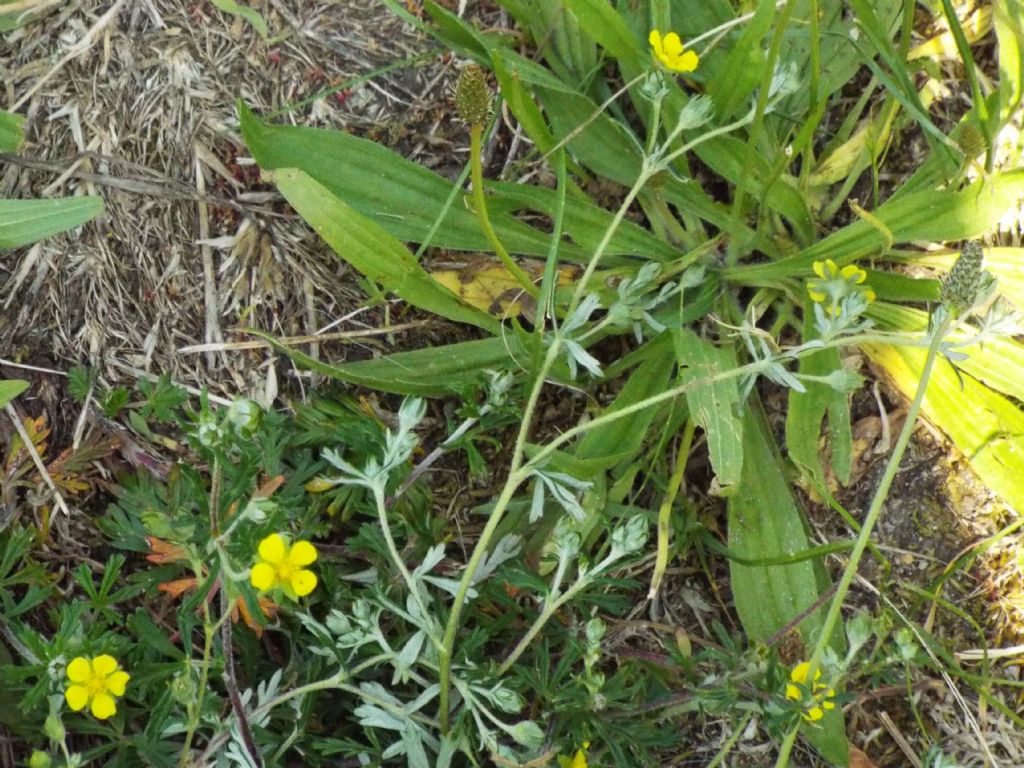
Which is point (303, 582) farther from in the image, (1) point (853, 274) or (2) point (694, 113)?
(1) point (853, 274)

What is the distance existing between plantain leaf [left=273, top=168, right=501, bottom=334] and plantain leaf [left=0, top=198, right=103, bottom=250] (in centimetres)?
36

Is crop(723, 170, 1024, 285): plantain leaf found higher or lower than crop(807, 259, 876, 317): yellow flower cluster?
lower

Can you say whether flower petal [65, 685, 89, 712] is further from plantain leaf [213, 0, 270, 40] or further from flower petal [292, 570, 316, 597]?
plantain leaf [213, 0, 270, 40]

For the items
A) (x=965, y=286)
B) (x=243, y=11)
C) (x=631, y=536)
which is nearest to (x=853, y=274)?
(x=965, y=286)

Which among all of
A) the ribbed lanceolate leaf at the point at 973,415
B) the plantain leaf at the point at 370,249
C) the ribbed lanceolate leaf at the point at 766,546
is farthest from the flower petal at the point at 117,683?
the ribbed lanceolate leaf at the point at 973,415

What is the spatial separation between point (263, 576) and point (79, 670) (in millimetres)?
346

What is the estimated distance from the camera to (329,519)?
1919 mm

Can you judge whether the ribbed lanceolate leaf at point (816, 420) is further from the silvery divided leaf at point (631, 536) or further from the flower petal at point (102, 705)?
the flower petal at point (102, 705)

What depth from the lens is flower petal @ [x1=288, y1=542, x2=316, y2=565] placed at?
50.8 inches

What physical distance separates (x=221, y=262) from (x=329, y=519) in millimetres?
575

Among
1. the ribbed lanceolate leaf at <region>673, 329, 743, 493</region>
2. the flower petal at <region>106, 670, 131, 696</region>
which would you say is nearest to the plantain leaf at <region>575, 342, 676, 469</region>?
the ribbed lanceolate leaf at <region>673, 329, 743, 493</region>

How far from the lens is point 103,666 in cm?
141

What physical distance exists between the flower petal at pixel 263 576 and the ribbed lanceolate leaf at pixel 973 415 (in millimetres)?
1343

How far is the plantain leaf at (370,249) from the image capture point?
1.73 metres
